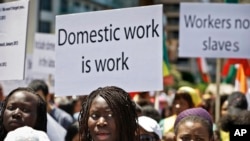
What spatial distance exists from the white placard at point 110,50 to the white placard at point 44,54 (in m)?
4.70

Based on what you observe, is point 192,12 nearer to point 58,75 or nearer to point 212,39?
point 212,39

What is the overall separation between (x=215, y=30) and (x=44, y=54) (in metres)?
2.90

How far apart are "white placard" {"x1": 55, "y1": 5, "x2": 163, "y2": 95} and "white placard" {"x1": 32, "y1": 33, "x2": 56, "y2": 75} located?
4.70 metres

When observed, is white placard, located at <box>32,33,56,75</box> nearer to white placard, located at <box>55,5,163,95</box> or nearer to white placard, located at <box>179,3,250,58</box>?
white placard, located at <box>179,3,250,58</box>

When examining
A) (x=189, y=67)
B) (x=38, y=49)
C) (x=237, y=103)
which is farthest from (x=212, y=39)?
(x=189, y=67)

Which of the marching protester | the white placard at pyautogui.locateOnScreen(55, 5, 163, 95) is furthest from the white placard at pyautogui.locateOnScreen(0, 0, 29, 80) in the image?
the marching protester

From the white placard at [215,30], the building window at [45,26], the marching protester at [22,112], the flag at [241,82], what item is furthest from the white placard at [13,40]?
the building window at [45,26]

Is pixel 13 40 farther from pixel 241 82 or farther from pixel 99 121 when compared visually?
pixel 241 82

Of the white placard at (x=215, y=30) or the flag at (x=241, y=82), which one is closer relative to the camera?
the white placard at (x=215, y=30)

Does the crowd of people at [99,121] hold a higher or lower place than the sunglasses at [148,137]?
higher

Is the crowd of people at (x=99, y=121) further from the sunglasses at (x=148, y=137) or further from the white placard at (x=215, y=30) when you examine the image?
the white placard at (x=215, y=30)

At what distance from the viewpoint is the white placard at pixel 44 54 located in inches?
432

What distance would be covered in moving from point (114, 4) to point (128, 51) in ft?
208

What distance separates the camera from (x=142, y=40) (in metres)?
6.00
